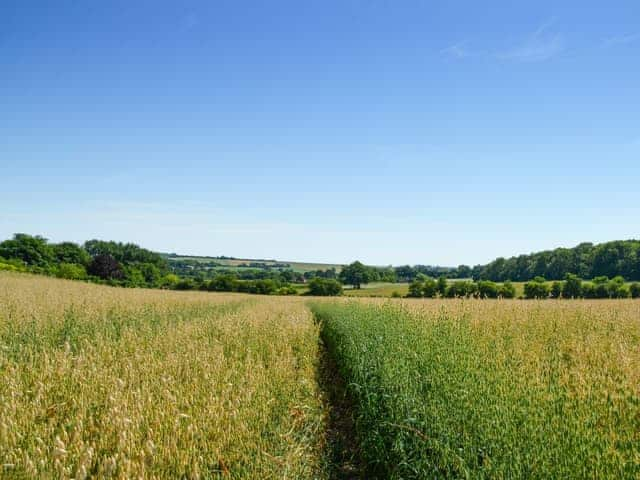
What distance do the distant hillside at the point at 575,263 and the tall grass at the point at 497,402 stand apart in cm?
5892

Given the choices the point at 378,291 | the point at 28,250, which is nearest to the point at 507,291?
the point at 378,291

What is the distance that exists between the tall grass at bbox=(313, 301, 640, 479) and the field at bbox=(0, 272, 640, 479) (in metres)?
0.02

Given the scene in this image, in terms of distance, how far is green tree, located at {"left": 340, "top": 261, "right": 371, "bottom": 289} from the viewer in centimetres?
9038

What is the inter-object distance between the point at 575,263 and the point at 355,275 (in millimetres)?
41697

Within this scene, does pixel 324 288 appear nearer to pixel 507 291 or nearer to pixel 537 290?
pixel 507 291

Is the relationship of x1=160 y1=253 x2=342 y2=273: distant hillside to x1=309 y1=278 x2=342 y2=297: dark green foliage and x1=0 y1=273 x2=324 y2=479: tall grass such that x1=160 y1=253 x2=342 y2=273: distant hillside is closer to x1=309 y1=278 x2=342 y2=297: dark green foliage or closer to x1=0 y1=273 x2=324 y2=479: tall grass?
x1=309 y1=278 x2=342 y2=297: dark green foliage

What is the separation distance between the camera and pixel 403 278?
99.9m

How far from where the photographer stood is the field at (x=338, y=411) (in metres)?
3.33

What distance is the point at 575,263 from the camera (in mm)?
68750

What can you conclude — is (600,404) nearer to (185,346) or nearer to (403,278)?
(185,346)

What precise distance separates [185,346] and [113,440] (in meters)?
4.00

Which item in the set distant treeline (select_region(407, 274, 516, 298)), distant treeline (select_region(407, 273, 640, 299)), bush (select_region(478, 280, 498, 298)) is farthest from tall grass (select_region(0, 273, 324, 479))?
bush (select_region(478, 280, 498, 298))

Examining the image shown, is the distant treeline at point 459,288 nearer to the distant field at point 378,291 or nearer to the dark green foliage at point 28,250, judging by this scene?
the distant field at point 378,291

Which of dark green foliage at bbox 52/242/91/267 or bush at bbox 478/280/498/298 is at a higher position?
dark green foliage at bbox 52/242/91/267
